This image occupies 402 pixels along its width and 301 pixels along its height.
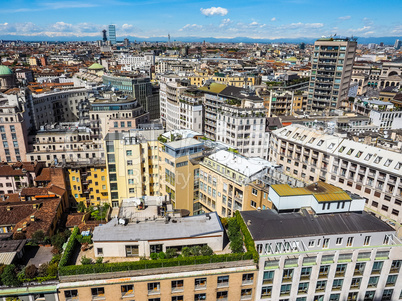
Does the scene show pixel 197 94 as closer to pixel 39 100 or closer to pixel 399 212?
pixel 39 100

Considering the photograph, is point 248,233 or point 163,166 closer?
point 248,233

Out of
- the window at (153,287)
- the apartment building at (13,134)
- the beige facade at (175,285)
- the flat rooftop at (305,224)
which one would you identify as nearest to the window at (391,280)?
the flat rooftop at (305,224)

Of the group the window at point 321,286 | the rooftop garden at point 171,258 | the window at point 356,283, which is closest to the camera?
the rooftop garden at point 171,258

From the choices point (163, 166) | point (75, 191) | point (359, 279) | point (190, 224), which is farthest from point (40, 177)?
point (359, 279)

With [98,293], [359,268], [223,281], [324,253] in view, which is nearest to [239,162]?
[324,253]

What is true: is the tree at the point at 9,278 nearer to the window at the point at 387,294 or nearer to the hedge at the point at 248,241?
the hedge at the point at 248,241

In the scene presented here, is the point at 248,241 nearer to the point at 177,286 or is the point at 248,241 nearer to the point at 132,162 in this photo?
the point at 177,286

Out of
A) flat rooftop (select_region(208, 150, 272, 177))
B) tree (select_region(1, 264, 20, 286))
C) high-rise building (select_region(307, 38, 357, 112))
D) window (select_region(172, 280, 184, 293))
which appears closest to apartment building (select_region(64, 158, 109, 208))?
flat rooftop (select_region(208, 150, 272, 177))
